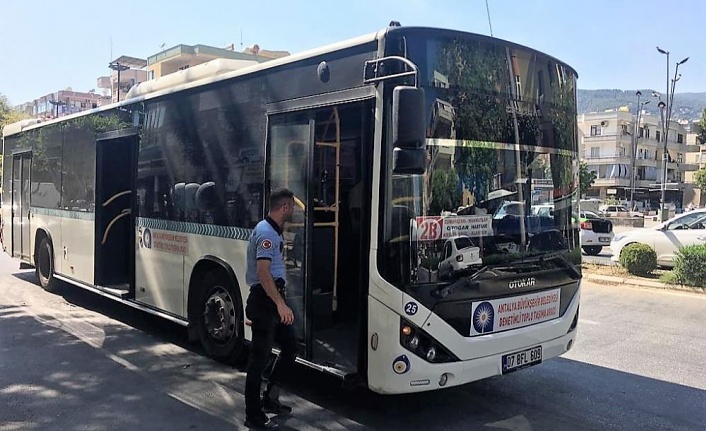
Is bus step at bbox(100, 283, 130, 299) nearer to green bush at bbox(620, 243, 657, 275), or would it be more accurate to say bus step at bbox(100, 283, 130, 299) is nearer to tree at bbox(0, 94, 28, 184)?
green bush at bbox(620, 243, 657, 275)

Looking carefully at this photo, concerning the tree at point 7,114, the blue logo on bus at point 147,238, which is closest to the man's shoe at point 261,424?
the blue logo on bus at point 147,238

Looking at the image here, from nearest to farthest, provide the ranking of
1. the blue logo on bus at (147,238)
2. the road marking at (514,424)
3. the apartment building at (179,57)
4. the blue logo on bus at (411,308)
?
1. the blue logo on bus at (411,308)
2. the road marking at (514,424)
3. the blue logo on bus at (147,238)
4. the apartment building at (179,57)

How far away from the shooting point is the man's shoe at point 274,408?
16.2ft

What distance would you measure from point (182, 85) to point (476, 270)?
4.22 metres

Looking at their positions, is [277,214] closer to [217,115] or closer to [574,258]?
[217,115]

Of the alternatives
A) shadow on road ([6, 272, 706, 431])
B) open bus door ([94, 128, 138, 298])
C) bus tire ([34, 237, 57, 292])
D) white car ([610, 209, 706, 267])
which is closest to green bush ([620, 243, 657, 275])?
white car ([610, 209, 706, 267])

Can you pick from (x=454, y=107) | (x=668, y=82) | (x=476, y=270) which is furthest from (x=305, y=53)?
(x=668, y=82)

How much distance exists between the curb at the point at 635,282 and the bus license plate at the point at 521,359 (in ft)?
26.2

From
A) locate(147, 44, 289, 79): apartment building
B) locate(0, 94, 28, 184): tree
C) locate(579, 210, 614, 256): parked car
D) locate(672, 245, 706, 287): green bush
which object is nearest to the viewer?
locate(672, 245, 706, 287): green bush

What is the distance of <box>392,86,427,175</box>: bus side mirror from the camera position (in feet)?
13.1

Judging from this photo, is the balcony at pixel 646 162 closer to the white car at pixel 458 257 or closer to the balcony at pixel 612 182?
the balcony at pixel 612 182

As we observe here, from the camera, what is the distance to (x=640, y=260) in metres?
12.8

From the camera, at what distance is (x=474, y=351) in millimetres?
4598

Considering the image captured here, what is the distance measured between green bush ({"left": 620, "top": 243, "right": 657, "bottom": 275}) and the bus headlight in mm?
9918
